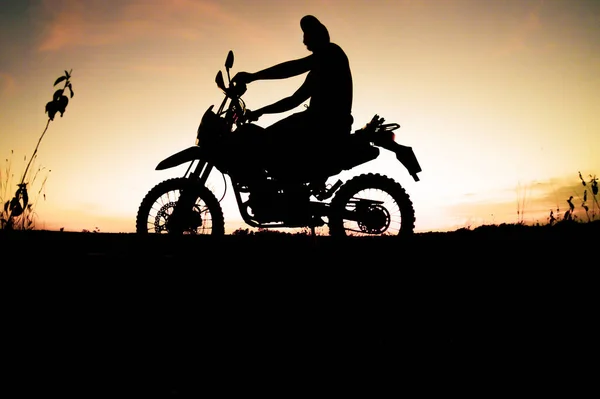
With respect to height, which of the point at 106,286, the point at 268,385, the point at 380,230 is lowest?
the point at 268,385

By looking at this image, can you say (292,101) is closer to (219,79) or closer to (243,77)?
(243,77)

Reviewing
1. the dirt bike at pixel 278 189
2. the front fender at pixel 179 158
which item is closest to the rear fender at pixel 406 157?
the dirt bike at pixel 278 189

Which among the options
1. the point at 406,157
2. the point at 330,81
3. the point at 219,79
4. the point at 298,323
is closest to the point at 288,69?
the point at 330,81

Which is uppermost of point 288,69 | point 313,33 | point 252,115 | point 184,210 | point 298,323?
point 313,33

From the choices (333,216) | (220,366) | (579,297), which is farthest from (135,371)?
(333,216)

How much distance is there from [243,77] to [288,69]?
525 millimetres

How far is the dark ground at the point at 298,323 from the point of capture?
7.48 feet

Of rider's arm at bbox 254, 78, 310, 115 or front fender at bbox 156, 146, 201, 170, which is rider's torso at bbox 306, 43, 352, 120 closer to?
rider's arm at bbox 254, 78, 310, 115

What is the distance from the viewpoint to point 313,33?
514 centimetres

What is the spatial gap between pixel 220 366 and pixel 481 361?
4.39 ft

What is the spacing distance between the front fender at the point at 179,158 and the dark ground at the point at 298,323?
6.58 ft

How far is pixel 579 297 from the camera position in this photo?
10.5 feet

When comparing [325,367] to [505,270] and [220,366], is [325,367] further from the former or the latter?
[505,270]

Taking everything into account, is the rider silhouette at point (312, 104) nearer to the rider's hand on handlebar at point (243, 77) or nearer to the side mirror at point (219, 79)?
the rider's hand on handlebar at point (243, 77)
